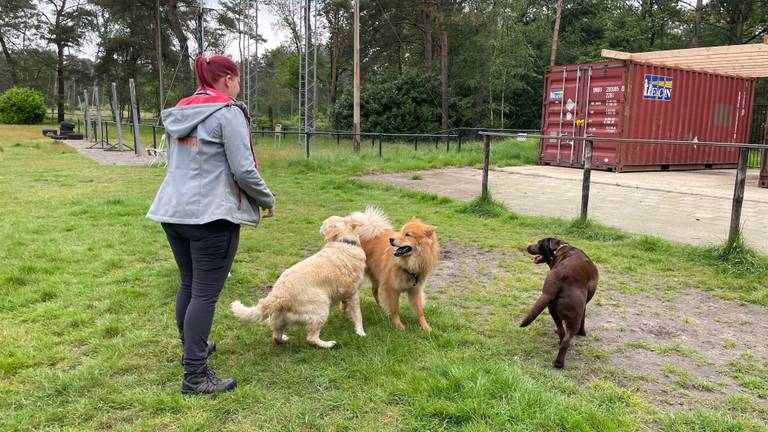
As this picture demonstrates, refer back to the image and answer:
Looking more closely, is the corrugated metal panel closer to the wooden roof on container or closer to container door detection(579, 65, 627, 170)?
the wooden roof on container

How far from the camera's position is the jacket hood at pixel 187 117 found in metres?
2.63

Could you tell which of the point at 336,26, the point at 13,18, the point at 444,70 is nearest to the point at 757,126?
the point at 444,70

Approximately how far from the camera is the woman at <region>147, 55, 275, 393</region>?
264 centimetres

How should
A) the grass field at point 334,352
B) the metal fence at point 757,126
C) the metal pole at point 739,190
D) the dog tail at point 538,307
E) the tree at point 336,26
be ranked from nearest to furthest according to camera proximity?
the grass field at point 334,352 → the dog tail at point 538,307 → the metal pole at point 739,190 → the metal fence at point 757,126 → the tree at point 336,26

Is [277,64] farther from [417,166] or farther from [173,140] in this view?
[173,140]

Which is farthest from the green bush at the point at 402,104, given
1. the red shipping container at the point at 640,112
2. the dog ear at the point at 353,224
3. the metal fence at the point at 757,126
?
the dog ear at the point at 353,224

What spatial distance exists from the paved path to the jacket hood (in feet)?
19.8

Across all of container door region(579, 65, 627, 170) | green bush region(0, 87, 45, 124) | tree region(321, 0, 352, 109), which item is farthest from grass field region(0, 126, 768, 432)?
green bush region(0, 87, 45, 124)

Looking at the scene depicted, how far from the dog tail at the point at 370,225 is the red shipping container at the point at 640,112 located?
11.6 meters

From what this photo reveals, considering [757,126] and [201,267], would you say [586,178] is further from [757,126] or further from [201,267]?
[757,126]

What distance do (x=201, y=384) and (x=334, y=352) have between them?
0.87 m

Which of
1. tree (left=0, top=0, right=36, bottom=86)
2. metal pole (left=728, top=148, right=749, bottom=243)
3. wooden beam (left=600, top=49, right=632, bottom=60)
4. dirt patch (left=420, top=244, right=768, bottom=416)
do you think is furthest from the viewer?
tree (left=0, top=0, right=36, bottom=86)

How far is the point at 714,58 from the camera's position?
12.4m

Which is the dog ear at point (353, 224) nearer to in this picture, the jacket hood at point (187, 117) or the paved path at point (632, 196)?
the jacket hood at point (187, 117)
